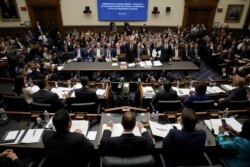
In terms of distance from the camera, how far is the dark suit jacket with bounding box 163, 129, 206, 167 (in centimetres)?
252

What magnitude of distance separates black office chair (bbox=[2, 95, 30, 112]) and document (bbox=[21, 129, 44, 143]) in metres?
1.07

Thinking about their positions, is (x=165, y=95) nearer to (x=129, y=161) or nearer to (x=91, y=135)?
(x=91, y=135)

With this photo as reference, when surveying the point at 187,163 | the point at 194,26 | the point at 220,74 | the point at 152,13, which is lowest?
the point at 220,74

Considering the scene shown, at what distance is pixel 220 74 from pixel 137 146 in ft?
26.8

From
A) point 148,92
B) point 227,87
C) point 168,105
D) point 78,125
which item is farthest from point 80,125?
point 227,87

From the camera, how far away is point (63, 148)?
8.07 ft

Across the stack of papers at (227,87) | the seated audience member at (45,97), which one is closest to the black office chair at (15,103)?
the seated audience member at (45,97)

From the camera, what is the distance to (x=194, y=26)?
13.0 m

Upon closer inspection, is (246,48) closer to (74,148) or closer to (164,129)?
(164,129)

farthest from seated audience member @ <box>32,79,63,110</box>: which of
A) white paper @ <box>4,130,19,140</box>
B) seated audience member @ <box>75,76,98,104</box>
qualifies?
white paper @ <box>4,130,19,140</box>

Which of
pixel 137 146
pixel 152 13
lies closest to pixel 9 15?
pixel 152 13

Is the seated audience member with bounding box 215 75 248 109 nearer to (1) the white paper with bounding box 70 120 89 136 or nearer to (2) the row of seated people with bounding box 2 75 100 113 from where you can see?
(2) the row of seated people with bounding box 2 75 100 113

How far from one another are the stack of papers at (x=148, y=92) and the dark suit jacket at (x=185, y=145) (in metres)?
2.53

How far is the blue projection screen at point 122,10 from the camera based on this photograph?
12.3m
